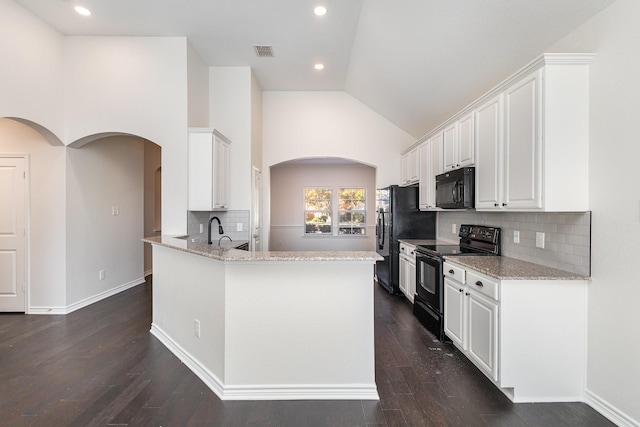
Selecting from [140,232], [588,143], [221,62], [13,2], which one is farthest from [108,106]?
[588,143]

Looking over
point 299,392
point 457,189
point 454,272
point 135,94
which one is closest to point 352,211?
point 457,189

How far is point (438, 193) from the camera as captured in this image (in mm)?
3793

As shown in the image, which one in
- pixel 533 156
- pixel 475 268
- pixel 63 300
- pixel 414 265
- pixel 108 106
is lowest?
pixel 63 300

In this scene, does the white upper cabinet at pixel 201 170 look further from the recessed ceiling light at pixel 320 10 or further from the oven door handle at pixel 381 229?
the oven door handle at pixel 381 229

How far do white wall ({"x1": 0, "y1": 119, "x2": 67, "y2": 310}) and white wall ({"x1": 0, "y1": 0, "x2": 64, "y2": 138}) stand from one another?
448 mm

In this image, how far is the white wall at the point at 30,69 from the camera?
3.16 meters

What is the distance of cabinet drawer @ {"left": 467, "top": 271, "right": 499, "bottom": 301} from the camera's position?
229 centimetres

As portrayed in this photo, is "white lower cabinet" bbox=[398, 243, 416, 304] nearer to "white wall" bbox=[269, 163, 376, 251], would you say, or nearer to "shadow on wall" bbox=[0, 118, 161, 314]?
"white wall" bbox=[269, 163, 376, 251]

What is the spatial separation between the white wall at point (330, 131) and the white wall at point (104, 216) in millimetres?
2283

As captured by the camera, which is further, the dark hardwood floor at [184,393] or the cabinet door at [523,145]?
the cabinet door at [523,145]

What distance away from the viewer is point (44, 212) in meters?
3.96

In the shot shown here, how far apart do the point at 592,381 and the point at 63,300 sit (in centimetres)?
550

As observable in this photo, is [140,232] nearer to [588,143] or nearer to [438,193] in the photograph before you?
[438,193]

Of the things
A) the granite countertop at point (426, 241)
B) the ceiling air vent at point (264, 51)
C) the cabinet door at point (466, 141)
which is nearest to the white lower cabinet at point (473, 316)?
the cabinet door at point (466, 141)
